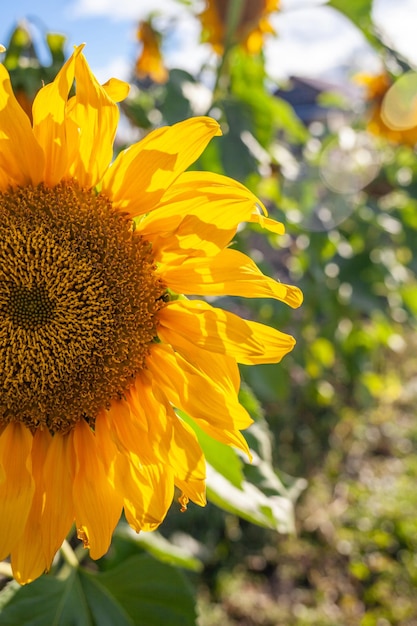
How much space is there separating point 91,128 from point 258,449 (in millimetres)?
613

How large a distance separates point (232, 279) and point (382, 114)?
2984 mm

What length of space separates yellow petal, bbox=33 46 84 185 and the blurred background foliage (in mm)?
526

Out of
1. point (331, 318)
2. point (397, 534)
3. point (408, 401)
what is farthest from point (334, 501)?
point (408, 401)

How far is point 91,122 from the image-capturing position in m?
0.84

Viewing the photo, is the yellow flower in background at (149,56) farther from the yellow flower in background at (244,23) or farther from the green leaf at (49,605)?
the green leaf at (49,605)

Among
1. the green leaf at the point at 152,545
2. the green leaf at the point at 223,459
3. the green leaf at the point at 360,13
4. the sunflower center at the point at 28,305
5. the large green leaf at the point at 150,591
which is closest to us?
the sunflower center at the point at 28,305

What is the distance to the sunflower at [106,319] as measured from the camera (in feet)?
2.76

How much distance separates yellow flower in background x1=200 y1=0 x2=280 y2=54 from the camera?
2.32m

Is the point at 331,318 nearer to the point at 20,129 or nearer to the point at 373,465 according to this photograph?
the point at 373,465

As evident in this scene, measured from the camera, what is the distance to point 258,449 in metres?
1.15

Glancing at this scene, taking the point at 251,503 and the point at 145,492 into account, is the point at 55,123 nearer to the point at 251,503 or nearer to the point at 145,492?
the point at 145,492

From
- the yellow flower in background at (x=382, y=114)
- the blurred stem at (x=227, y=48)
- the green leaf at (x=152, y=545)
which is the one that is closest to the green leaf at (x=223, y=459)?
the green leaf at (x=152, y=545)

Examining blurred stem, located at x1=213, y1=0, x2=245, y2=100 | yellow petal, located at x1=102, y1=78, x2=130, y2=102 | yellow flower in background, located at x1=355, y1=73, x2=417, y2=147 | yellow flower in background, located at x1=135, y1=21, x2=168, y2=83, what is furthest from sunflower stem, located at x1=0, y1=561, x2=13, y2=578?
yellow flower in background, located at x1=355, y1=73, x2=417, y2=147

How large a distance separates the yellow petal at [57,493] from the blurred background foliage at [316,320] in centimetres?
46
